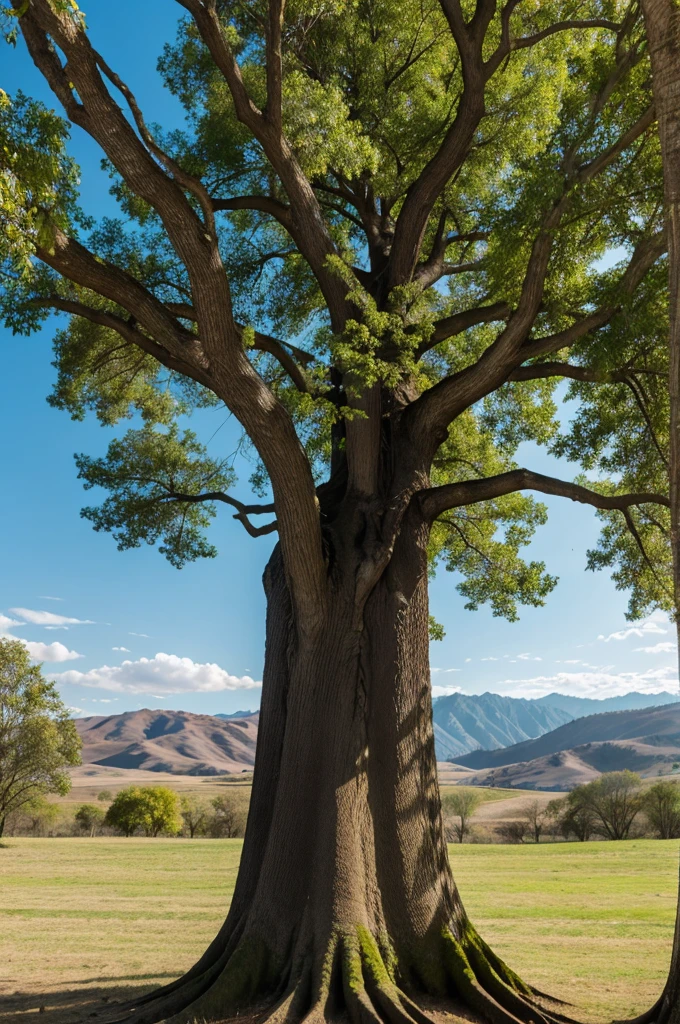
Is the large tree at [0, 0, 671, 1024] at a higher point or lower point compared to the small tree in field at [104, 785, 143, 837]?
higher

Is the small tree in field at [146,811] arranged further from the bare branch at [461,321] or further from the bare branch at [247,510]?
the bare branch at [461,321]

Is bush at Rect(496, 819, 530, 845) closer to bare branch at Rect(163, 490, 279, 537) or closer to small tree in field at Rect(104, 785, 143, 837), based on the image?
small tree in field at Rect(104, 785, 143, 837)

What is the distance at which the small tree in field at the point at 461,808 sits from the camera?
4606 centimetres

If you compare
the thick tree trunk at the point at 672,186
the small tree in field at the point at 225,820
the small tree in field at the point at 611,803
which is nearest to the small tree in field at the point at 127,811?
the small tree in field at the point at 225,820

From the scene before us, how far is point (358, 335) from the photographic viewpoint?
745 cm

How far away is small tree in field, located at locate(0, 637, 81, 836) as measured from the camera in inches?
1270

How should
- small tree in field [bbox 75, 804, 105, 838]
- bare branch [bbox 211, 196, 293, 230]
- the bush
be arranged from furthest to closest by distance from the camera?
1. small tree in field [bbox 75, 804, 105, 838]
2. the bush
3. bare branch [bbox 211, 196, 293, 230]

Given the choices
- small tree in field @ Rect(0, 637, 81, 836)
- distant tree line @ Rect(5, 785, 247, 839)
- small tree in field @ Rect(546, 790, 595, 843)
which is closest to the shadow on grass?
small tree in field @ Rect(0, 637, 81, 836)

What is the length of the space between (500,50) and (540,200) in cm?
205

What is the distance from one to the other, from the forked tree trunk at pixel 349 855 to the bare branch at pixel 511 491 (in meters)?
0.58

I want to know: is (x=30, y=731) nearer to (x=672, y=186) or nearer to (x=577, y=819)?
(x=577, y=819)

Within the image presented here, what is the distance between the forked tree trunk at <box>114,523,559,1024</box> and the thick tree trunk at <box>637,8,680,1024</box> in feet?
7.27

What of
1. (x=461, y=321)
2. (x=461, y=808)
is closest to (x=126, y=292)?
(x=461, y=321)

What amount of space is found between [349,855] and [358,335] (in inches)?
186
